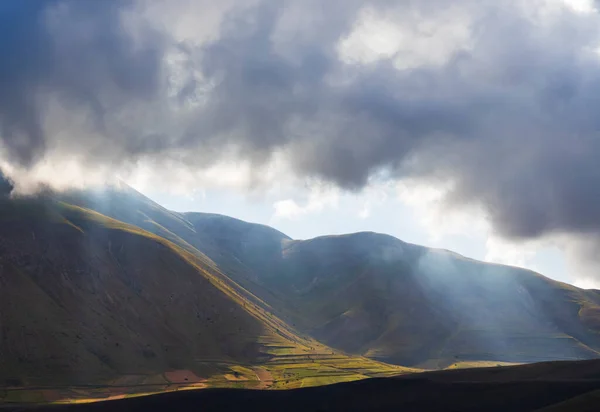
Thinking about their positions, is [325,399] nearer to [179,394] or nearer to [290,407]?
[290,407]

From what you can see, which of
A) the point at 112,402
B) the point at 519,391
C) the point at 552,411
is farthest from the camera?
the point at 112,402

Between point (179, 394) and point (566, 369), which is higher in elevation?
point (566, 369)

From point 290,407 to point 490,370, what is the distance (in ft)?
175

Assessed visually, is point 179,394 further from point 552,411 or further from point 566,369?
point 566,369

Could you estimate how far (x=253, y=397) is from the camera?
134 metres

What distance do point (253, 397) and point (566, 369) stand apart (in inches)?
2833

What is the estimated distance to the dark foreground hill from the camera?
11600 centimetres

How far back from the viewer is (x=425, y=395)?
415 feet

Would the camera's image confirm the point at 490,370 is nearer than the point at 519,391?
No

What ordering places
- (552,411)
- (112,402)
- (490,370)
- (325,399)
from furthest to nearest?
(490,370)
(112,402)
(325,399)
(552,411)

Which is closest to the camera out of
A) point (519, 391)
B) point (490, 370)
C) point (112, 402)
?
point (519, 391)

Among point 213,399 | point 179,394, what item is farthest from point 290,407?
point 179,394

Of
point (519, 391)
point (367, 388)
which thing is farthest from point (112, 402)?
point (519, 391)

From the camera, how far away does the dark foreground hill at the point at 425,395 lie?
116000 mm
